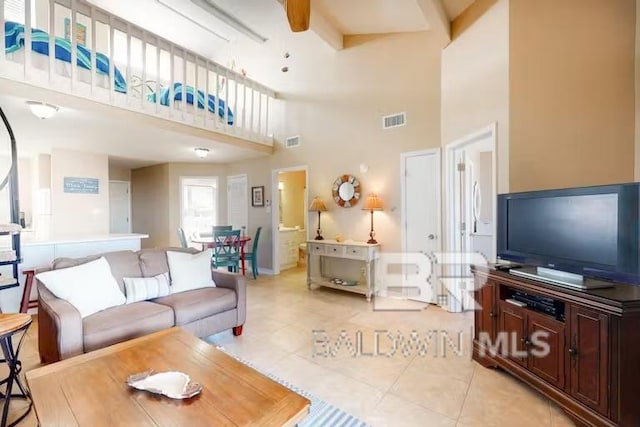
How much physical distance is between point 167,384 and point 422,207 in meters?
3.43

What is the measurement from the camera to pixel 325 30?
423cm

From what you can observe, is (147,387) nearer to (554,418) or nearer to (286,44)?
(554,418)

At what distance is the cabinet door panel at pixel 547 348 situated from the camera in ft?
5.96

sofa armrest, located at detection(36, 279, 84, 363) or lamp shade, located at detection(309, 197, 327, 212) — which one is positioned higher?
lamp shade, located at detection(309, 197, 327, 212)

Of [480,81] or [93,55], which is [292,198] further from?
[480,81]

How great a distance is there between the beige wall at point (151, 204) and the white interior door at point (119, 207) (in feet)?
0.44

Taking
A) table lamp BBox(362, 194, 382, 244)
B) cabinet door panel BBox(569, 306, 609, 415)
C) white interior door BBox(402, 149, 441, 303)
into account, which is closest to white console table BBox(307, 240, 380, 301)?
table lamp BBox(362, 194, 382, 244)

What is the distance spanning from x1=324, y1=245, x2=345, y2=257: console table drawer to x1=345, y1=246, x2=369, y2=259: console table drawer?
10cm

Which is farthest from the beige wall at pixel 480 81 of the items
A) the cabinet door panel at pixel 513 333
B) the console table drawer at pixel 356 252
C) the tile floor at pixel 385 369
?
the console table drawer at pixel 356 252

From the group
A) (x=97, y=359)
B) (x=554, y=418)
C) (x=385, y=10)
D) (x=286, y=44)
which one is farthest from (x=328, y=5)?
(x=554, y=418)

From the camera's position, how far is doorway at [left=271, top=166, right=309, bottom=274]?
5730 millimetres

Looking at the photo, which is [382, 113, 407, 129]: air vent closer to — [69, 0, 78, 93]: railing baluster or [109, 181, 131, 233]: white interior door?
[69, 0, 78, 93]: railing baluster

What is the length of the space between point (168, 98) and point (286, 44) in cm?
232

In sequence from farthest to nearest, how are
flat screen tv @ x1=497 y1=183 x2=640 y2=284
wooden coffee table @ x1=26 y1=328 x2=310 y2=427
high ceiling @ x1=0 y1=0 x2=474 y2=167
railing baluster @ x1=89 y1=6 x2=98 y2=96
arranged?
high ceiling @ x1=0 y1=0 x2=474 y2=167, railing baluster @ x1=89 y1=6 x2=98 y2=96, flat screen tv @ x1=497 y1=183 x2=640 y2=284, wooden coffee table @ x1=26 y1=328 x2=310 y2=427
